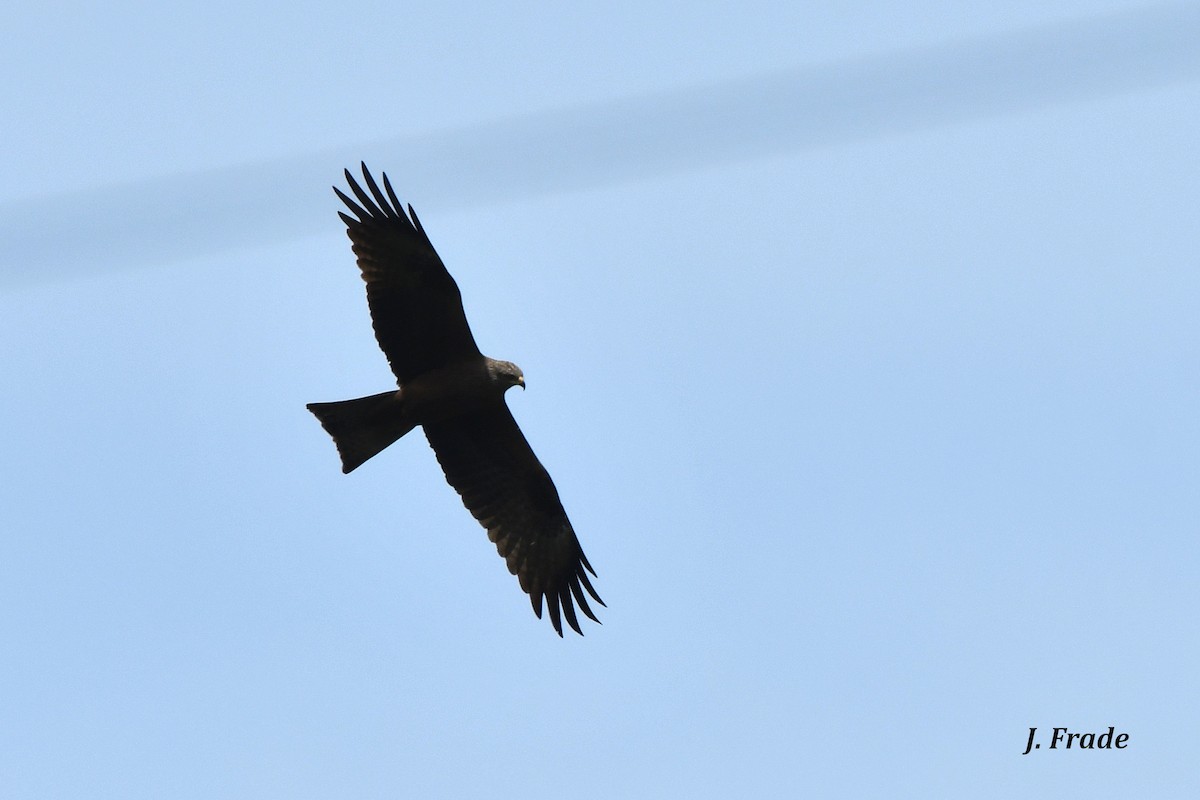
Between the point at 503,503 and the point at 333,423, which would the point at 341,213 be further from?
the point at 503,503

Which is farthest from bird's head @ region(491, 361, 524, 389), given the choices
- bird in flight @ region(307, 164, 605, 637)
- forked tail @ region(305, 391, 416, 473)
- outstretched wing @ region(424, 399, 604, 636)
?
forked tail @ region(305, 391, 416, 473)

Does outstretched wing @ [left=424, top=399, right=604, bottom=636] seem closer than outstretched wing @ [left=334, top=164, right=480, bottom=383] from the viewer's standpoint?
No

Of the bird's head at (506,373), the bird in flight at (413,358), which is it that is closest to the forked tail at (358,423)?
the bird in flight at (413,358)

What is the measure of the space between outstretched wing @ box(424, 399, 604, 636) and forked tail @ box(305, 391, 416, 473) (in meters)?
0.81

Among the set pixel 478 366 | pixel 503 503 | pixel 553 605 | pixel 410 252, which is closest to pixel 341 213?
pixel 410 252

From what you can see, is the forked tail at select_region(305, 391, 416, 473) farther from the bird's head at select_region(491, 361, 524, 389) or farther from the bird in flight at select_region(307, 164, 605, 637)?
the bird's head at select_region(491, 361, 524, 389)

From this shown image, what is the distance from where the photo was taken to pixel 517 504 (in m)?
15.0

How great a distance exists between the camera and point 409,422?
45.6 ft

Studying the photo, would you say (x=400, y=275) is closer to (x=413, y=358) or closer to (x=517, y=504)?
(x=413, y=358)

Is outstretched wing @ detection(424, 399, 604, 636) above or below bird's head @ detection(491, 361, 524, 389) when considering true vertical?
below

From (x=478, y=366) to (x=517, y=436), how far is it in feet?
3.02

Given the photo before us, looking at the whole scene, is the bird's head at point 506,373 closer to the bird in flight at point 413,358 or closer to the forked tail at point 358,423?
the bird in flight at point 413,358

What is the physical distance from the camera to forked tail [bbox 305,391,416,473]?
44.8ft

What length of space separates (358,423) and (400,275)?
111 cm
